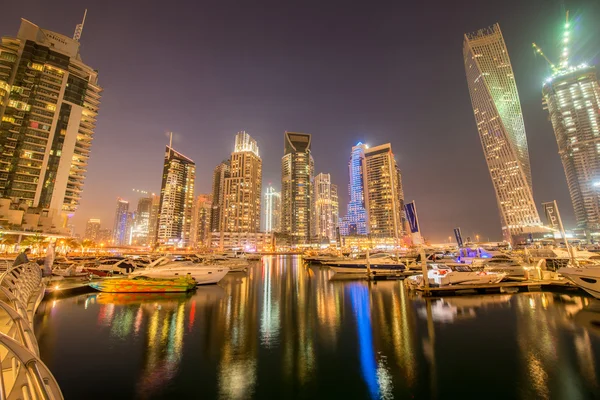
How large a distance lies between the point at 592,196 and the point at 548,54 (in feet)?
277

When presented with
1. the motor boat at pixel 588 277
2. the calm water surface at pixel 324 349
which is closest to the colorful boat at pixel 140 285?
the calm water surface at pixel 324 349

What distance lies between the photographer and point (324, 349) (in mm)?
13086

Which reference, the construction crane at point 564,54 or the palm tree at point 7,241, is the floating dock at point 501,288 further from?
the construction crane at point 564,54

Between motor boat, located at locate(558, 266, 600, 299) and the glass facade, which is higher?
the glass facade

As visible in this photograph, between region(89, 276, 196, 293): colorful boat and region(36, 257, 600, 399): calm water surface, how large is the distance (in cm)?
323

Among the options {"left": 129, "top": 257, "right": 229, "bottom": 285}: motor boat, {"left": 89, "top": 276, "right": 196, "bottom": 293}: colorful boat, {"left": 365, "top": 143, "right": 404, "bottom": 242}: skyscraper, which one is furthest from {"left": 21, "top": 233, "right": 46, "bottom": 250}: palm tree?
{"left": 365, "top": 143, "right": 404, "bottom": 242}: skyscraper

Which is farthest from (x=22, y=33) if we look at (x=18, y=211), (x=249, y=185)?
(x=249, y=185)

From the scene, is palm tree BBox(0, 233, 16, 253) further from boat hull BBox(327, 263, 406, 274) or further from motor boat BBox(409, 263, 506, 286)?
motor boat BBox(409, 263, 506, 286)

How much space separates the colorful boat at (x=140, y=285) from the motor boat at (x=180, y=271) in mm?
2047

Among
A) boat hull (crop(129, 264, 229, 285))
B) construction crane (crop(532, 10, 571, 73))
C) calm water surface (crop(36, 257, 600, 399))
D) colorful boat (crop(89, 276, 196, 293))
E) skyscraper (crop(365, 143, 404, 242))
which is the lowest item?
calm water surface (crop(36, 257, 600, 399))

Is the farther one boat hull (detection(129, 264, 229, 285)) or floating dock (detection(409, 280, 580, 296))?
boat hull (detection(129, 264, 229, 285))

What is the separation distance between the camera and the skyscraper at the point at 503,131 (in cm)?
12494

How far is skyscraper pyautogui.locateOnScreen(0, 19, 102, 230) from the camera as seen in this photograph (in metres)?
78.6

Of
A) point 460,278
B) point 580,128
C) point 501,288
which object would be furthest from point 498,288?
point 580,128
